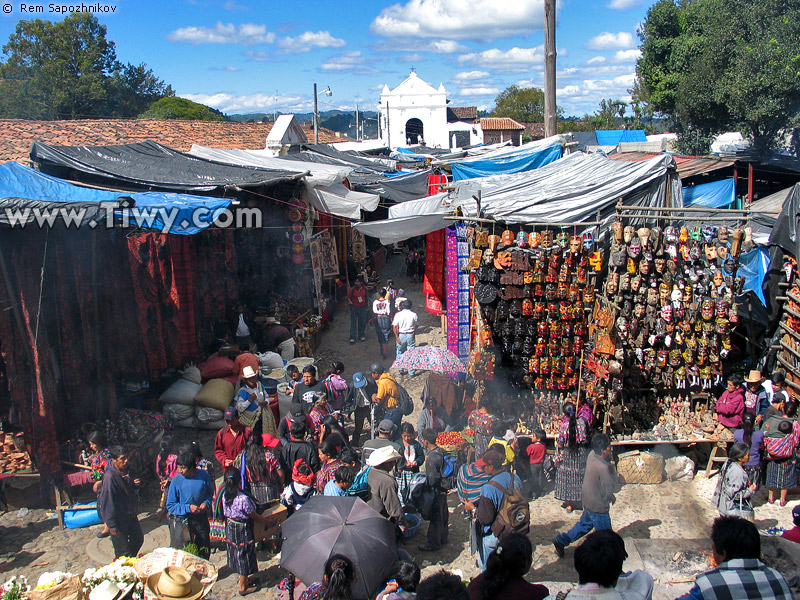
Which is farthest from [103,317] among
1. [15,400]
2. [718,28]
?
[718,28]

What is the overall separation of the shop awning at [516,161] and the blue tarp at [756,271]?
15.6 ft

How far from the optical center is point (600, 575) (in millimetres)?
2969

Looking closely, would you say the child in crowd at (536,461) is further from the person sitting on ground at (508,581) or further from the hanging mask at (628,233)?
the person sitting on ground at (508,581)

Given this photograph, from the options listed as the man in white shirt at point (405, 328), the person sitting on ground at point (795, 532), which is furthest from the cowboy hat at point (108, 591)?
the man in white shirt at point (405, 328)

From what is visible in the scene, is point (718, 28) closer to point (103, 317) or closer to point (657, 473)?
point (657, 473)

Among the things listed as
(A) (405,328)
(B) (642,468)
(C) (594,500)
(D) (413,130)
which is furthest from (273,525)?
(D) (413,130)

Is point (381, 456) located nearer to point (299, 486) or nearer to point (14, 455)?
point (299, 486)

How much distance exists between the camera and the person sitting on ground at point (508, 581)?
11.1 feet

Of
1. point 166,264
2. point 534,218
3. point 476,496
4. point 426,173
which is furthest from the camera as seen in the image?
point 426,173

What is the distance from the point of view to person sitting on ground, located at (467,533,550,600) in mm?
3369

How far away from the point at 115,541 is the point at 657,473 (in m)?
5.45

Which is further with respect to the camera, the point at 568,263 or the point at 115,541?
the point at 568,263

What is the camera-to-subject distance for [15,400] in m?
5.99

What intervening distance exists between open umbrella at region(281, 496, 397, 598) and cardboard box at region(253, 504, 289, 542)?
1.07 m
